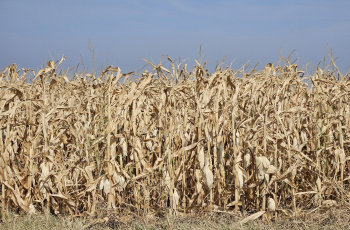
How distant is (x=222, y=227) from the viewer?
368cm

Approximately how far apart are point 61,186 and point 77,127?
669 millimetres

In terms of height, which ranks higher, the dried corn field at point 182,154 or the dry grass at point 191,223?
the dried corn field at point 182,154

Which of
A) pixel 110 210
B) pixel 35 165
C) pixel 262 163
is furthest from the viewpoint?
pixel 35 165

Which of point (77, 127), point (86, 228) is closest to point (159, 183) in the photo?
point (86, 228)

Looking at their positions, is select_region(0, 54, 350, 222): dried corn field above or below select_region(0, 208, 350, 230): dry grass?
above

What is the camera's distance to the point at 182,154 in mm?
3787

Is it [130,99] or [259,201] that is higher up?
[130,99]

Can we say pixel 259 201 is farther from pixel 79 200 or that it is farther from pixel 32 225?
pixel 32 225

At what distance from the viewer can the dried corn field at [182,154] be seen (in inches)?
146

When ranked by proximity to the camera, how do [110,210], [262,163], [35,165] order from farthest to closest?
[35,165] → [110,210] → [262,163]

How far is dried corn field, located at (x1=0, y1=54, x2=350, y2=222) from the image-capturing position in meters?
3.70

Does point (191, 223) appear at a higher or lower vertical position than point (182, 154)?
lower

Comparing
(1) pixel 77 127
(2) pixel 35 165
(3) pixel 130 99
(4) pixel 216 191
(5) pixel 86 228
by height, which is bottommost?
(5) pixel 86 228

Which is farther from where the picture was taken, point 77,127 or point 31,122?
point 77,127
